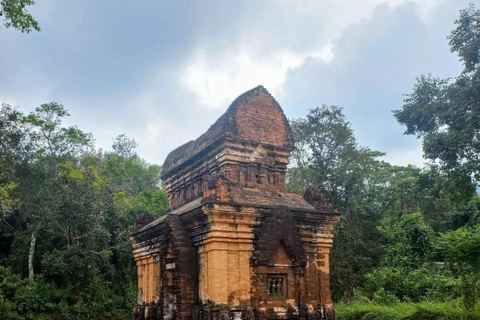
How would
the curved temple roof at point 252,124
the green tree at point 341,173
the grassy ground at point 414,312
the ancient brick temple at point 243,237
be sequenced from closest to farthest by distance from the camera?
1. the ancient brick temple at point 243,237
2. the grassy ground at point 414,312
3. the curved temple roof at point 252,124
4. the green tree at point 341,173

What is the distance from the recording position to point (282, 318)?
972 centimetres

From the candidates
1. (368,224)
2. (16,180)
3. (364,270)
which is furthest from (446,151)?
(16,180)

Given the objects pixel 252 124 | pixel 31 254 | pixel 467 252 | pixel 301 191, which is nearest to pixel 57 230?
pixel 31 254

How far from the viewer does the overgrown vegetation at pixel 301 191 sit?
1518cm

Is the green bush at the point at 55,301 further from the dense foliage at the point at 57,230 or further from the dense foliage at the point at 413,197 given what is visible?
the dense foliage at the point at 413,197

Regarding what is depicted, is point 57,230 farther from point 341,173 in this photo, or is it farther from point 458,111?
point 458,111

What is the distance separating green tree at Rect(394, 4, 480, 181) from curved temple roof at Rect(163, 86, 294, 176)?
5.51 m

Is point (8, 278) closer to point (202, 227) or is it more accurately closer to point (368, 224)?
point (202, 227)

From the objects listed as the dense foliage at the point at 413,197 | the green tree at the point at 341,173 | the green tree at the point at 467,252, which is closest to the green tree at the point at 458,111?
the dense foliage at the point at 413,197

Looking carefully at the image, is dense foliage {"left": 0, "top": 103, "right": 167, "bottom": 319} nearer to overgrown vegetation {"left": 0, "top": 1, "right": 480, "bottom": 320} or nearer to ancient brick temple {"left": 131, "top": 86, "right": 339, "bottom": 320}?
overgrown vegetation {"left": 0, "top": 1, "right": 480, "bottom": 320}

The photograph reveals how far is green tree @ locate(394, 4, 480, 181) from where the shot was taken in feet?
44.3

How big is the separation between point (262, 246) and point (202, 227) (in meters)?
1.30

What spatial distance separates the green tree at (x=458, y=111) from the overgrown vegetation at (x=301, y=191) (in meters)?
0.03

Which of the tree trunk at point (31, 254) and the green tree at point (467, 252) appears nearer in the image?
the green tree at point (467, 252)
